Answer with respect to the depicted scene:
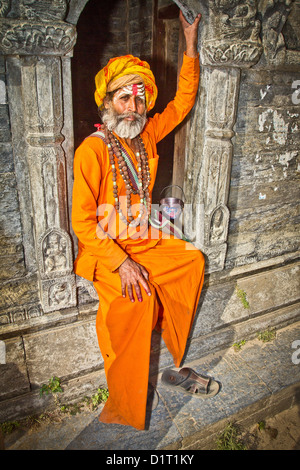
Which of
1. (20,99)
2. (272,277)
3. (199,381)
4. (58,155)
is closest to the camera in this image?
(20,99)

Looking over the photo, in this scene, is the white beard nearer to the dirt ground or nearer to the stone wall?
the stone wall

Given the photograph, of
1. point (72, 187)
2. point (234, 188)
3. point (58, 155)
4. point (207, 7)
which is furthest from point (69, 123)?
point (234, 188)

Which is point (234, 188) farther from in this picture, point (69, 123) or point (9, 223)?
point (9, 223)

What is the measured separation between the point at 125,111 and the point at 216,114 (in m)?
0.85

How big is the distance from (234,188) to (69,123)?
1815 millimetres

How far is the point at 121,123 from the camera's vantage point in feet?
9.35

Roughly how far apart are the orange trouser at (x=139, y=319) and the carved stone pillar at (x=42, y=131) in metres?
0.43

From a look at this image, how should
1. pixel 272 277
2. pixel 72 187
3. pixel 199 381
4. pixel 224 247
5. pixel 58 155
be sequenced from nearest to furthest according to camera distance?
1. pixel 58 155
2. pixel 72 187
3. pixel 199 381
4. pixel 224 247
5. pixel 272 277

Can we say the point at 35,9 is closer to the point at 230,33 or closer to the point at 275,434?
the point at 230,33

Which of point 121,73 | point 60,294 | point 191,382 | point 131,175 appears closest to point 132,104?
point 121,73

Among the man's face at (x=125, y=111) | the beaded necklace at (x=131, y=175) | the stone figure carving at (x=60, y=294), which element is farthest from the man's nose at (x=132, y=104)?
the stone figure carving at (x=60, y=294)

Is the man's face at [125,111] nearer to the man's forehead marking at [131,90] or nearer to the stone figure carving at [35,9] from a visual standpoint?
the man's forehead marking at [131,90]

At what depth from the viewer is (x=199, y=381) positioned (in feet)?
11.2

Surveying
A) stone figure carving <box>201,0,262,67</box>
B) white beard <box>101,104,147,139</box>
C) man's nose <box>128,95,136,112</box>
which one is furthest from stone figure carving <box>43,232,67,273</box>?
stone figure carving <box>201,0,262,67</box>
